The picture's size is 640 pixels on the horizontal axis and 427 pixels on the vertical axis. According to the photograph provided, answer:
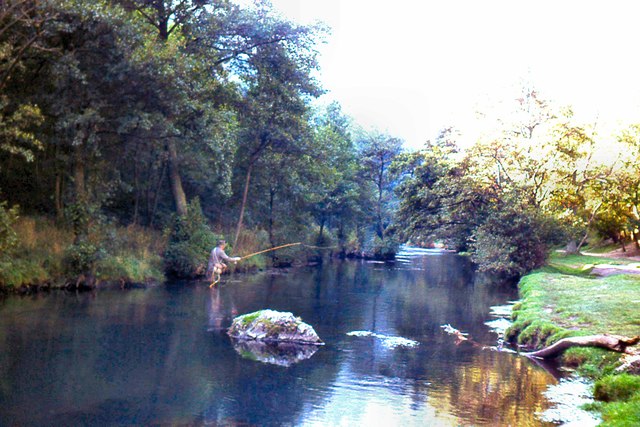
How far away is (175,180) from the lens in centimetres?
3550

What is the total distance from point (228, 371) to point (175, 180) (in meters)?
23.3

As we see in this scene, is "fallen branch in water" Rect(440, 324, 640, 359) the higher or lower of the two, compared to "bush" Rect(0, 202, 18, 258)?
lower

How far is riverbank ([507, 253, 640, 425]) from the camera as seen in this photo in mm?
11086

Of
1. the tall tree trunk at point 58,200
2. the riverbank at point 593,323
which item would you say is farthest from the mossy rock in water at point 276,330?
the tall tree trunk at point 58,200

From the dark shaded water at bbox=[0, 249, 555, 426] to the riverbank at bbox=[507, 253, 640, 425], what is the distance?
1.07m

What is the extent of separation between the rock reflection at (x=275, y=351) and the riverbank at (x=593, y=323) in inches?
230

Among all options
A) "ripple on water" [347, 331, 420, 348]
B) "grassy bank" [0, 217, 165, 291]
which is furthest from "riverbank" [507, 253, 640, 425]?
"grassy bank" [0, 217, 165, 291]

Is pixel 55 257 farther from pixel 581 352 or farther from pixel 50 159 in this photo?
pixel 581 352

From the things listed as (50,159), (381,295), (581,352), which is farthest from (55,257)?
(581,352)

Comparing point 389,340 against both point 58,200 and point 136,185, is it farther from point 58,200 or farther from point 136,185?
point 136,185

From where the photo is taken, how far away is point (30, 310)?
65.4ft

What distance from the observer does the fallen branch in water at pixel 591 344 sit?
43.8 ft

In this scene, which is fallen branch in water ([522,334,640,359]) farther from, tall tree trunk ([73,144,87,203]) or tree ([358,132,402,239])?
tree ([358,132,402,239])

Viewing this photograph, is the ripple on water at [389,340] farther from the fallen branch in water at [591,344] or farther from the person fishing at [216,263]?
the person fishing at [216,263]
